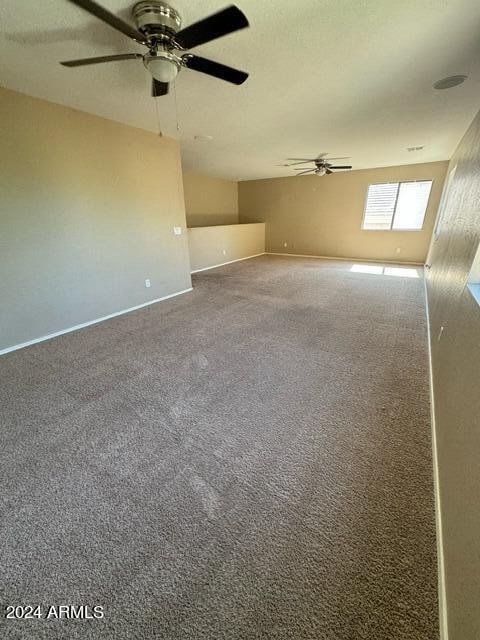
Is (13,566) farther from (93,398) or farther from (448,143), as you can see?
(448,143)

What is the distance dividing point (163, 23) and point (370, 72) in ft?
5.64

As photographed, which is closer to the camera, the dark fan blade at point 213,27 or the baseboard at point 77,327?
the dark fan blade at point 213,27

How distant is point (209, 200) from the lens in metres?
7.27

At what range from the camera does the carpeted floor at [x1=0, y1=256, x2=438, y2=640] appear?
0.88m

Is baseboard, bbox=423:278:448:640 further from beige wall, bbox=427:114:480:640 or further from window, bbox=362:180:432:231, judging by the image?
window, bbox=362:180:432:231

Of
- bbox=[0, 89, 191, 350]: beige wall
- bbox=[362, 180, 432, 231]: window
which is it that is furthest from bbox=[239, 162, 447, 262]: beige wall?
bbox=[0, 89, 191, 350]: beige wall

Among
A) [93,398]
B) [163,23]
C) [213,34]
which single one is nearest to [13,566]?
[93,398]

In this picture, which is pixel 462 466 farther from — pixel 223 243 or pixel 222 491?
pixel 223 243

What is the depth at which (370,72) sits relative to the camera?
Answer: 2.12 metres

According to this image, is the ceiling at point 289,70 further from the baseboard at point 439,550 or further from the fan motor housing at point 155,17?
the baseboard at point 439,550

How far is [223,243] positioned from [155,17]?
5.41m

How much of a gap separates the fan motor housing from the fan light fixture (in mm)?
102

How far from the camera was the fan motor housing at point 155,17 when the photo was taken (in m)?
1.42

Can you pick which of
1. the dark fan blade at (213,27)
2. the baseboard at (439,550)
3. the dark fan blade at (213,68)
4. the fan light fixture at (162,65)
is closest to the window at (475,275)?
the baseboard at (439,550)
